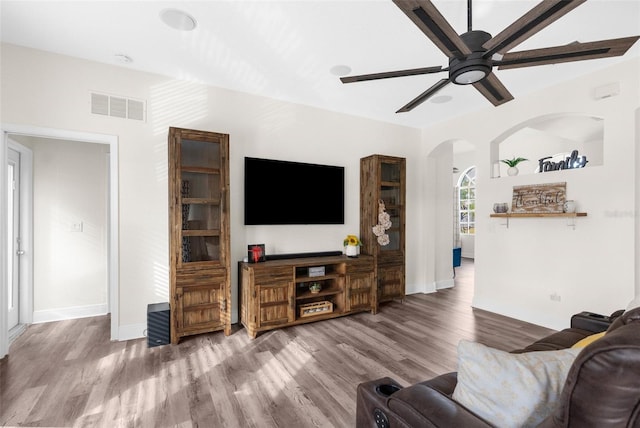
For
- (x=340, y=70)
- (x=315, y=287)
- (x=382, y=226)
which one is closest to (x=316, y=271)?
(x=315, y=287)

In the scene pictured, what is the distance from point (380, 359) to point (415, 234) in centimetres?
283

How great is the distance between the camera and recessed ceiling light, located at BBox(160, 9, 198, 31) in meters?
2.29

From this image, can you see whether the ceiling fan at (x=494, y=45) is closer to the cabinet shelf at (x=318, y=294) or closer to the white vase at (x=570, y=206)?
the white vase at (x=570, y=206)

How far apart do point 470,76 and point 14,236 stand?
15.3 feet

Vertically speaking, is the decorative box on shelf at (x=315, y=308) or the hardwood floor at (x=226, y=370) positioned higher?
the decorative box on shelf at (x=315, y=308)

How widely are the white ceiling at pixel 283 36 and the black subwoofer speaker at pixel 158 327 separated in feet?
8.35

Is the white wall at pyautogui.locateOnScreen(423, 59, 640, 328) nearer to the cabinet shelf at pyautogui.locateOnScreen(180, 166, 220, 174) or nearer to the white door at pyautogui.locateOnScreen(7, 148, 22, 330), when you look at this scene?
the cabinet shelf at pyautogui.locateOnScreen(180, 166, 220, 174)

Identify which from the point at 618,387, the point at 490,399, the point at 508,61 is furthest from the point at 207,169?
the point at 618,387

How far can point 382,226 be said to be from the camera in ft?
13.7

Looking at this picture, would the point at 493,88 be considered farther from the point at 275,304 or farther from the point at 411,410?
the point at 275,304

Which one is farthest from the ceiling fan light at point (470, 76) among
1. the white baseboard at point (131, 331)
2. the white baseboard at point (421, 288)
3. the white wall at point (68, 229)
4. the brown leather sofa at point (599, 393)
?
the white wall at point (68, 229)

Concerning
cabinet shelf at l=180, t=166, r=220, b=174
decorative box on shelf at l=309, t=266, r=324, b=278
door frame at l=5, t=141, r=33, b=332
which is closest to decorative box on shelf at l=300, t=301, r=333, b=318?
decorative box on shelf at l=309, t=266, r=324, b=278

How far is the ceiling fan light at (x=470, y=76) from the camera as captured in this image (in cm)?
167

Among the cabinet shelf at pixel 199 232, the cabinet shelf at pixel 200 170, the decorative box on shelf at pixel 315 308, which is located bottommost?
the decorative box on shelf at pixel 315 308
